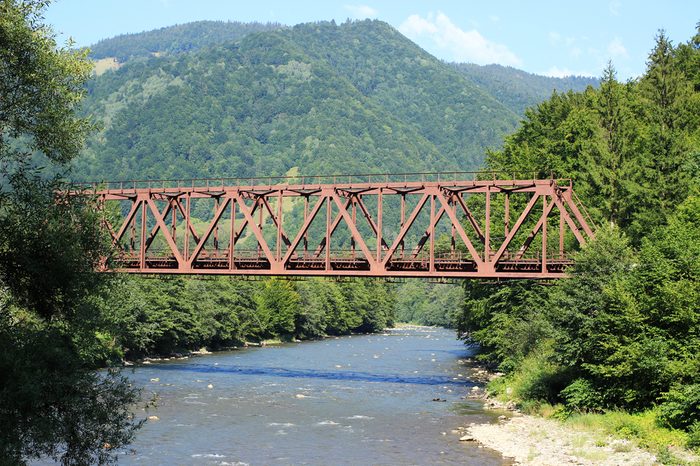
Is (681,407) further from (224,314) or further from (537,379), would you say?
(224,314)

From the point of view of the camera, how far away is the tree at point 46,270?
19.5 metres

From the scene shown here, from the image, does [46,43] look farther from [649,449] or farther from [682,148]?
[682,148]

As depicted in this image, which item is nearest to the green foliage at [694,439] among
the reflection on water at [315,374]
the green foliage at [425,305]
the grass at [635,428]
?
the grass at [635,428]

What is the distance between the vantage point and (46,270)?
2028 centimetres

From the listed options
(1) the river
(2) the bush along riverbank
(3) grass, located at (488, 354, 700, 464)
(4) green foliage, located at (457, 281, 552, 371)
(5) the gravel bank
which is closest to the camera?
(3) grass, located at (488, 354, 700, 464)

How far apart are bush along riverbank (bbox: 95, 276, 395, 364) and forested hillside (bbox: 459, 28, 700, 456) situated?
74.7ft

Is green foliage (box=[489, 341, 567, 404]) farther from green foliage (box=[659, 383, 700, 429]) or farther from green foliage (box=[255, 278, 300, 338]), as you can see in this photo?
green foliage (box=[255, 278, 300, 338])

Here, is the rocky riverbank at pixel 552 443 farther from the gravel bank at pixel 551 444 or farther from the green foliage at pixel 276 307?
the green foliage at pixel 276 307

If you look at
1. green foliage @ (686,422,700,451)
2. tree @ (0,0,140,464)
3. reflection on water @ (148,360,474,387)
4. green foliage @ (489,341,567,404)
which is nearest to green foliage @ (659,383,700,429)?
green foliage @ (686,422,700,451)

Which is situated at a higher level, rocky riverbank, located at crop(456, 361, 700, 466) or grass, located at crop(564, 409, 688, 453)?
grass, located at crop(564, 409, 688, 453)

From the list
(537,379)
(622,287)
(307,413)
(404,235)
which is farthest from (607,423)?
(404,235)

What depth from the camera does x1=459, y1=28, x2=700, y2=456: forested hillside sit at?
3100cm

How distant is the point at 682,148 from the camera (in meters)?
47.4

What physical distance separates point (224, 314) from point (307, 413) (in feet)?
144
